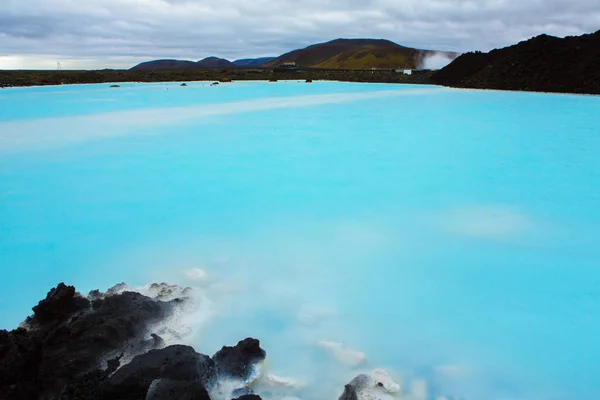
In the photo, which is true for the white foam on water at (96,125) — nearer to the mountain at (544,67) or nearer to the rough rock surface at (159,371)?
the rough rock surface at (159,371)

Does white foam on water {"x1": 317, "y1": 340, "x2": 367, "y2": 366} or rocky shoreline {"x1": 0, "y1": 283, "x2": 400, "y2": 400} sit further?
white foam on water {"x1": 317, "y1": 340, "x2": 367, "y2": 366}

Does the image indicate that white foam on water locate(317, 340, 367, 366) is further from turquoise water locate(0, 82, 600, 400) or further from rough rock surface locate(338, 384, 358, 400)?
rough rock surface locate(338, 384, 358, 400)

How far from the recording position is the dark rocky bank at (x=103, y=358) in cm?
180

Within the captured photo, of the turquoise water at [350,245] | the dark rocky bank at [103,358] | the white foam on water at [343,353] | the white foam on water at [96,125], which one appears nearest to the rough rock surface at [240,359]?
the dark rocky bank at [103,358]

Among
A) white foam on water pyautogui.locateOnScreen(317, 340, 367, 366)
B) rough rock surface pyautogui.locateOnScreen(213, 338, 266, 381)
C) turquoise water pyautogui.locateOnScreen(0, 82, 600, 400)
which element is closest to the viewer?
rough rock surface pyautogui.locateOnScreen(213, 338, 266, 381)

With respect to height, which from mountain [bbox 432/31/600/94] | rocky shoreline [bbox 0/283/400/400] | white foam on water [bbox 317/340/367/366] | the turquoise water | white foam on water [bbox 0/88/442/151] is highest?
mountain [bbox 432/31/600/94]

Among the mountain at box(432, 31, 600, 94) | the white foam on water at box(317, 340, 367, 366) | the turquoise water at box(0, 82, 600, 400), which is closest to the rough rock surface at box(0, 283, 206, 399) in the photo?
the turquoise water at box(0, 82, 600, 400)

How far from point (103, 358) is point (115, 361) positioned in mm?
67

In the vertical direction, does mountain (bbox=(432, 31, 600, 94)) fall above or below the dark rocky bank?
above

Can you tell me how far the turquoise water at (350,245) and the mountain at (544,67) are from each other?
42.9 ft

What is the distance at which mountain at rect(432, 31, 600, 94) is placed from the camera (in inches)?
758

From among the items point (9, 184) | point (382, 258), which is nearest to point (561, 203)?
point (382, 258)

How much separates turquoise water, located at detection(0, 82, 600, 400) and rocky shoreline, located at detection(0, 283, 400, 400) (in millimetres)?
211

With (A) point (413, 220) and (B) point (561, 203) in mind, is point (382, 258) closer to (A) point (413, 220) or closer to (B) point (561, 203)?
(A) point (413, 220)
